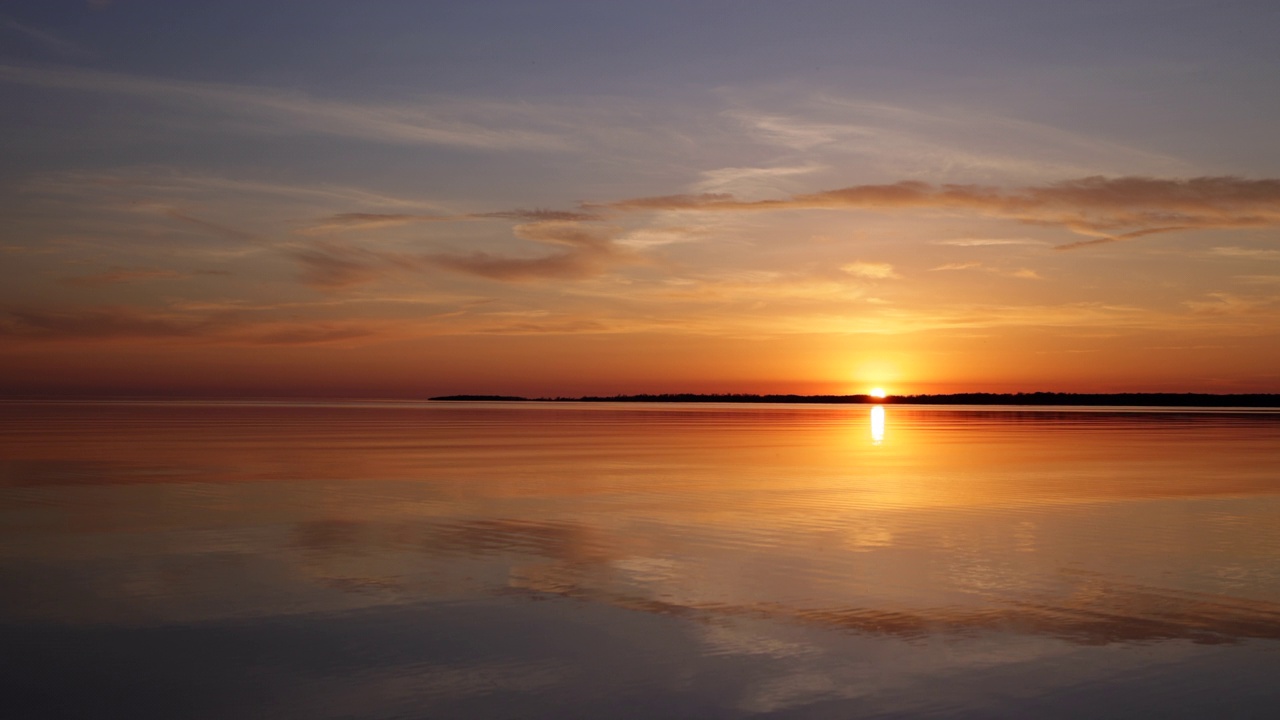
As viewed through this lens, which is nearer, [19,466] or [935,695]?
[935,695]

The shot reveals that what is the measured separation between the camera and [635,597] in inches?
385

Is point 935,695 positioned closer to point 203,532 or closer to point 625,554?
point 625,554

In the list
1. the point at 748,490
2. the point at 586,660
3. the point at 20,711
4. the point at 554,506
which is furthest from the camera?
the point at 748,490

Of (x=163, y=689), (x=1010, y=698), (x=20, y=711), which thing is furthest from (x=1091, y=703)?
(x=20, y=711)

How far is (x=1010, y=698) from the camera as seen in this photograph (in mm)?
6832

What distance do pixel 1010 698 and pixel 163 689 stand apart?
18.0 feet

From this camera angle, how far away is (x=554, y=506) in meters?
16.5

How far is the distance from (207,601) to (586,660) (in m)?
3.92

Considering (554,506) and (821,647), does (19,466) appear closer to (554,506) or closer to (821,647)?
(554,506)

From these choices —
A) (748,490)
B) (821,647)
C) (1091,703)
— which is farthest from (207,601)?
(748,490)

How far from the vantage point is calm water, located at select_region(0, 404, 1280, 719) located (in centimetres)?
694

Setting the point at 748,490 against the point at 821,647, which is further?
the point at 748,490

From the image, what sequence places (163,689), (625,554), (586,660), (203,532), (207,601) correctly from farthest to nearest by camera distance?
(203,532) → (625,554) → (207,601) → (586,660) → (163,689)

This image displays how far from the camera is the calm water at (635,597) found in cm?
694
